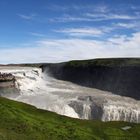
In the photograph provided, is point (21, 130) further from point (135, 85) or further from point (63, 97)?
point (135, 85)

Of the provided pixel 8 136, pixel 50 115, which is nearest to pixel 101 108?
pixel 50 115

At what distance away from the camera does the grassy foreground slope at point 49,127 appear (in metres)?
65.4

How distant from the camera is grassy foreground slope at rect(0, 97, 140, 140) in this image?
65.4 m

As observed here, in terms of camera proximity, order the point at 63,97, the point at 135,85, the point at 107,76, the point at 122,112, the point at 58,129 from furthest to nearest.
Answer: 1. the point at 107,76
2. the point at 135,85
3. the point at 63,97
4. the point at 122,112
5. the point at 58,129

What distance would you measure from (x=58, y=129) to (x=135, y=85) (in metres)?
110

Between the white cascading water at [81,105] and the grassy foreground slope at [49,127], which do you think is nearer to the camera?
the grassy foreground slope at [49,127]

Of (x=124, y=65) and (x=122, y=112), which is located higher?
(x=124, y=65)

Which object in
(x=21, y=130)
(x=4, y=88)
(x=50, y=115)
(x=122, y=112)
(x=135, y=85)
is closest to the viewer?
(x=21, y=130)

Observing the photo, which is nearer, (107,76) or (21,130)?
(21,130)

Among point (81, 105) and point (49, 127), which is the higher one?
point (49, 127)

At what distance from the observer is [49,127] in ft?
232

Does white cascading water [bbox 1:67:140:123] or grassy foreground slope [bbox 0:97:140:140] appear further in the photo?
white cascading water [bbox 1:67:140:123]

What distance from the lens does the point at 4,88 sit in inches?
5782

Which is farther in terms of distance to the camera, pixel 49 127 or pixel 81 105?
pixel 81 105
